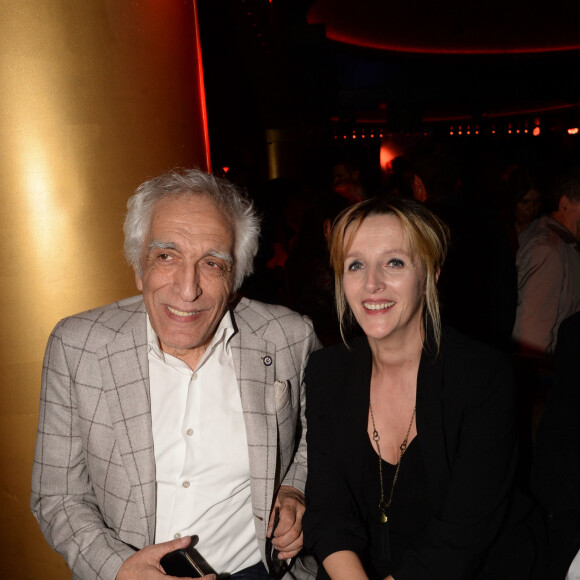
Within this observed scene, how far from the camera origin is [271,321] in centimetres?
197

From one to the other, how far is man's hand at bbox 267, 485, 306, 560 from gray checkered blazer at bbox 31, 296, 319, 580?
0.19 feet

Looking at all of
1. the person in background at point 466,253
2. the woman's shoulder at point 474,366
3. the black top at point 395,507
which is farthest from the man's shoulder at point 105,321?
the person in background at point 466,253

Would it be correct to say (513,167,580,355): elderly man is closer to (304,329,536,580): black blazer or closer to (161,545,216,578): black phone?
(304,329,536,580): black blazer

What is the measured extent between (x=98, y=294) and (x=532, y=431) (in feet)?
5.91

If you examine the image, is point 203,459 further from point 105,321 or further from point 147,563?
point 105,321

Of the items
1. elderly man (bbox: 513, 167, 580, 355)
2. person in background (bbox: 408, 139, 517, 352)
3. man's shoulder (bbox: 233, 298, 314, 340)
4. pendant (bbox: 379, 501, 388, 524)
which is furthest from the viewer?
elderly man (bbox: 513, 167, 580, 355)

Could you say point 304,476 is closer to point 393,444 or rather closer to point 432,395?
point 393,444

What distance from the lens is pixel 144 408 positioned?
1.71 m

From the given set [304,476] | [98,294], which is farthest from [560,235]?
[98,294]

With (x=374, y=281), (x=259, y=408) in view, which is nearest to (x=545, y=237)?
(x=374, y=281)

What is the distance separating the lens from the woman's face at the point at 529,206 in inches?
172

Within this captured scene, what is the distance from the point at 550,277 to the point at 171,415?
240 cm

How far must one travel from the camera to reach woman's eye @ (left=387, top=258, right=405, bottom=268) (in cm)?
174

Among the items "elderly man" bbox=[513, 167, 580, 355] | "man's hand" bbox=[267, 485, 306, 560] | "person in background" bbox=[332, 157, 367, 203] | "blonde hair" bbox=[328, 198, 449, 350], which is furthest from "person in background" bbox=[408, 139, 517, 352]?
"person in background" bbox=[332, 157, 367, 203]
